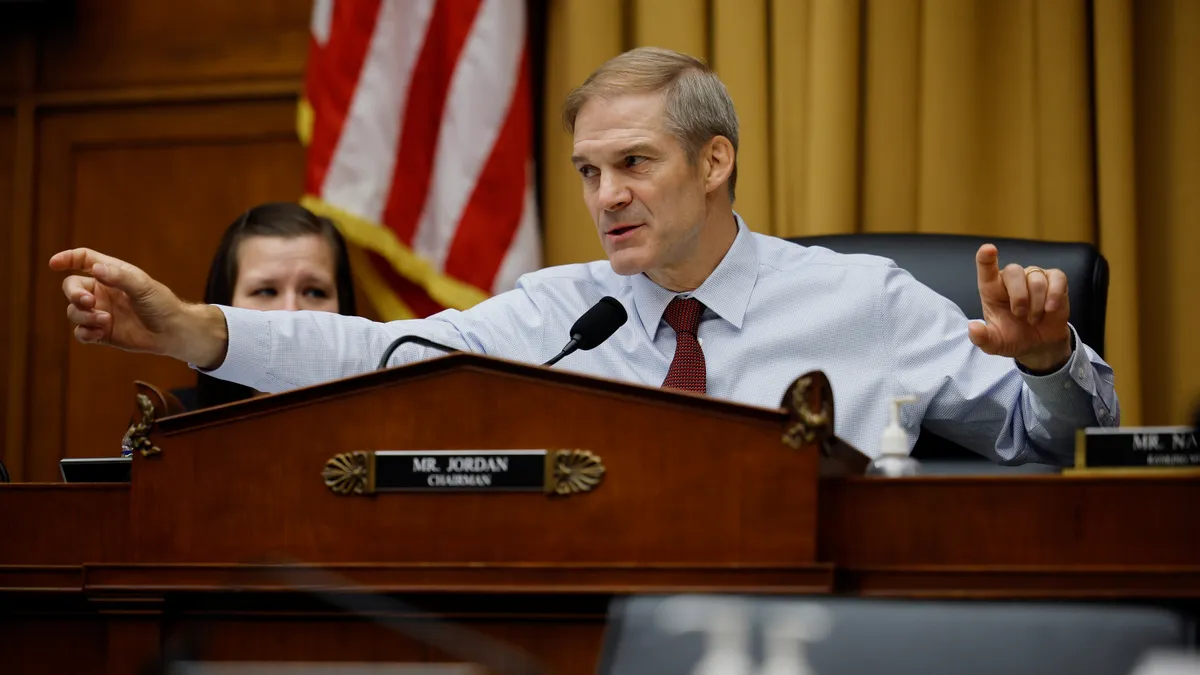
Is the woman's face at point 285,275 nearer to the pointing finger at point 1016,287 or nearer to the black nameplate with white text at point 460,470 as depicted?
the black nameplate with white text at point 460,470

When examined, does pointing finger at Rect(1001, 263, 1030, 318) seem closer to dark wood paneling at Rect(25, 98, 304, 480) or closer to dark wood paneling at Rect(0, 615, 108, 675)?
dark wood paneling at Rect(0, 615, 108, 675)

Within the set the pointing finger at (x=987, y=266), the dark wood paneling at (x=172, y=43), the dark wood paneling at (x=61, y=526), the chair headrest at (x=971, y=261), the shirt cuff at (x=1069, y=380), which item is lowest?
the dark wood paneling at (x=61, y=526)

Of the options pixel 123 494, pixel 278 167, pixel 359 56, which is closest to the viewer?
pixel 123 494

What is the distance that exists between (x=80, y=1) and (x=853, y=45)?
6.42 ft

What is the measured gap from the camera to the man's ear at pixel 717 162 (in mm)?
2184

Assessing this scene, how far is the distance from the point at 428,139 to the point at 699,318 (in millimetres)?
1222

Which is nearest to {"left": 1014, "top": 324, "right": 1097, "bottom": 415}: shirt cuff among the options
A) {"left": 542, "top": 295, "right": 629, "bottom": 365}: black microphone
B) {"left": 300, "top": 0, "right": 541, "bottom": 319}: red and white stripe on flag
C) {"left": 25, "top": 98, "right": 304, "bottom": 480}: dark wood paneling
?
{"left": 542, "top": 295, "right": 629, "bottom": 365}: black microphone

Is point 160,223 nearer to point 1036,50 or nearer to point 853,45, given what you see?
point 853,45

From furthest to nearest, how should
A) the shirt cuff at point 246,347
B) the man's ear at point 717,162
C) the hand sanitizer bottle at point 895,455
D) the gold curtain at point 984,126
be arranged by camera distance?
the gold curtain at point 984,126
the man's ear at point 717,162
the shirt cuff at point 246,347
the hand sanitizer bottle at point 895,455

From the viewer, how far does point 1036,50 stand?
2.82m

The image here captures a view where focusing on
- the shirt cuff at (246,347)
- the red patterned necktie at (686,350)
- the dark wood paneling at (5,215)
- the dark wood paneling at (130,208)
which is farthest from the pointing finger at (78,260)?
the dark wood paneling at (5,215)

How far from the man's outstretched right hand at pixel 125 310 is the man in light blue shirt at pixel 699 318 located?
89 mm

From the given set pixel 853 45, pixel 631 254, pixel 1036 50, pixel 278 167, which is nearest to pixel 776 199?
pixel 853 45

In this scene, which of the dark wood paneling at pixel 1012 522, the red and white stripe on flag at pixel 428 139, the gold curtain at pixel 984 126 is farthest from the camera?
the red and white stripe on flag at pixel 428 139
